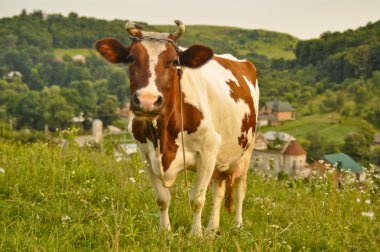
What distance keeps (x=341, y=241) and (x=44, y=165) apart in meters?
4.14

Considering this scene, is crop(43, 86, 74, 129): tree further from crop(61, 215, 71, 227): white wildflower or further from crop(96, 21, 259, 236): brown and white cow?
crop(61, 215, 71, 227): white wildflower

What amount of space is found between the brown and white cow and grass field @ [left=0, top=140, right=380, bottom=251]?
0.39 meters

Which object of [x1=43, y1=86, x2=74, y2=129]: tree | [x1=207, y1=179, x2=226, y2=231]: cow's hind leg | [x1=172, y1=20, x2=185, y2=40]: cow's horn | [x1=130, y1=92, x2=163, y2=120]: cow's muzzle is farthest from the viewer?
[x1=43, y1=86, x2=74, y2=129]: tree

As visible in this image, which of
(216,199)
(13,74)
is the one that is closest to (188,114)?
(216,199)

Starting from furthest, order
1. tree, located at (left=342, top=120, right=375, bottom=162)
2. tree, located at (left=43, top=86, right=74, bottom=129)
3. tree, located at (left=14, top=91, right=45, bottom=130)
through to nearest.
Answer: tree, located at (left=14, top=91, right=45, bottom=130) < tree, located at (left=43, top=86, right=74, bottom=129) < tree, located at (left=342, top=120, right=375, bottom=162)

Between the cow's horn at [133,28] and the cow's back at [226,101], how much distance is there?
71cm

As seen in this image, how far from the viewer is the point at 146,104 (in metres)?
3.69

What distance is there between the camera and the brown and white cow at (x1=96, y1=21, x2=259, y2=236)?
402cm

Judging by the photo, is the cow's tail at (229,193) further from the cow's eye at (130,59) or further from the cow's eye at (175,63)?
the cow's eye at (130,59)

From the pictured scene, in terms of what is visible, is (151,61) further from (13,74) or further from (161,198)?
(13,74)

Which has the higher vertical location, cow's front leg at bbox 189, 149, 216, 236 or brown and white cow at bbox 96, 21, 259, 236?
brown and white cow at bbox 96, 21, 259, 236

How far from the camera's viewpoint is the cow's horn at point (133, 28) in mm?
4193

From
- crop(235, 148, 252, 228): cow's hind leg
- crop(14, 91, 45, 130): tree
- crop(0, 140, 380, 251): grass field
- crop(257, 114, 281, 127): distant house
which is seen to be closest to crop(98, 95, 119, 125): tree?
crop(14, 91, 45, 130): tree

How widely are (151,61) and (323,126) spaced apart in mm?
110222
